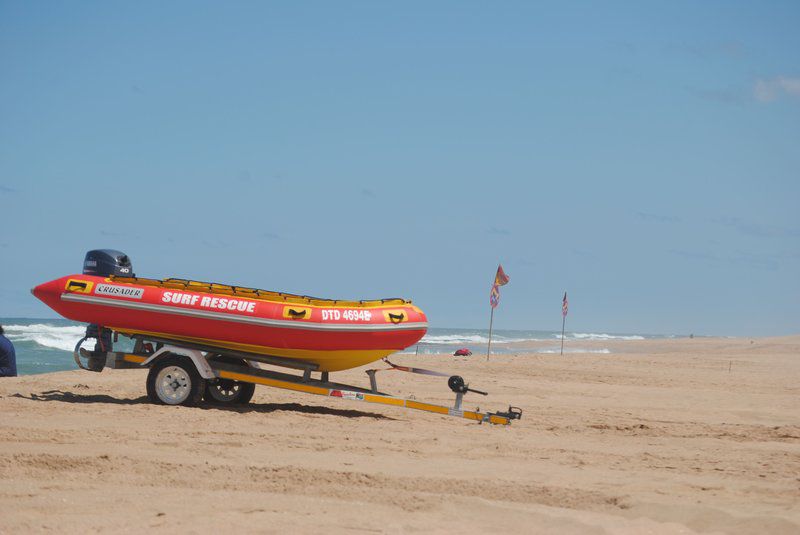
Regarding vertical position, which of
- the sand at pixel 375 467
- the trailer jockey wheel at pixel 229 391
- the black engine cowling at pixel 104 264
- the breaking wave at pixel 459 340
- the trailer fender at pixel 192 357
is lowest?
the sand at pixel 375 467

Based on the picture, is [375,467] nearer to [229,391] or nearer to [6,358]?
[229,391]

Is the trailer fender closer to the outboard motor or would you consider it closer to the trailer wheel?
the trailer wheel

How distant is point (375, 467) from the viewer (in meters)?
8.44

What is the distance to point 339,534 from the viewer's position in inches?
242

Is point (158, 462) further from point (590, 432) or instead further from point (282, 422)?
point (590, 432)

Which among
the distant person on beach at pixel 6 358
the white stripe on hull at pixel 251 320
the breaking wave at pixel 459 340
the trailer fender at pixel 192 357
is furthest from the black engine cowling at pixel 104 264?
the breaking wave at pixel 459 340

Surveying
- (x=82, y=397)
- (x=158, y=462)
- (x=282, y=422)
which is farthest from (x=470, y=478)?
(x=82, y=397)

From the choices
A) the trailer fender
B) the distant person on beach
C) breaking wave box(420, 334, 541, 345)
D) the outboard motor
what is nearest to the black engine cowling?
the outboard motor

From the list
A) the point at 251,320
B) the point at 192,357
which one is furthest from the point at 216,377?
the point at 251,320

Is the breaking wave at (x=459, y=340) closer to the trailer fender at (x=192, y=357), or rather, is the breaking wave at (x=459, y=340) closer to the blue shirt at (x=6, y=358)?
the blue shirt at (x=6, y=358)

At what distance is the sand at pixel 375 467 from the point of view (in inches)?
259

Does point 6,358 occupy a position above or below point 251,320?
below

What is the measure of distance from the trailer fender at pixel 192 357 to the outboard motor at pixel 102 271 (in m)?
0.89

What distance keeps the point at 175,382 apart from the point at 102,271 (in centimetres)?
212
